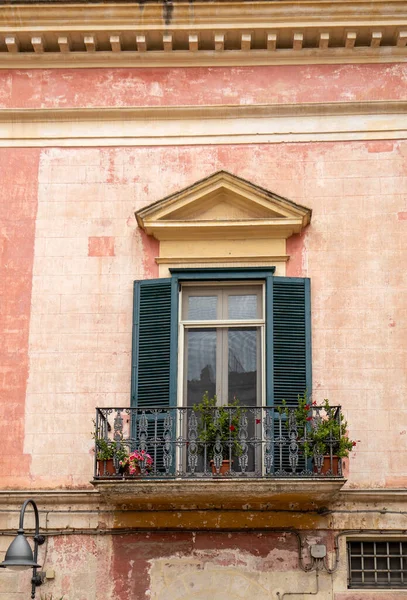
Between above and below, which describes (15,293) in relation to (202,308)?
above

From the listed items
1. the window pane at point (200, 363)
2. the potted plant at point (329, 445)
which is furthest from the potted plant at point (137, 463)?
the potted plant at point (329, 445)

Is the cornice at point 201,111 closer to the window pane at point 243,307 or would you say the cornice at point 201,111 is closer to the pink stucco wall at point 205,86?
the pink stucco wall at point 205,86

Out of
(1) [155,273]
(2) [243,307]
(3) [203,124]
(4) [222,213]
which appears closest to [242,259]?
(2) [243,307]

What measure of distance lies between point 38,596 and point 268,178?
5847 mm

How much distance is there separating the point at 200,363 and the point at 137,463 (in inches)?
66.2

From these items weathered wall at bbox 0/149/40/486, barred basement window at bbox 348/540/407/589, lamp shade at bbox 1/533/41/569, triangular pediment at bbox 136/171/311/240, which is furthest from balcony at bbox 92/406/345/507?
triangular pediment at bbox 136/171/311/240

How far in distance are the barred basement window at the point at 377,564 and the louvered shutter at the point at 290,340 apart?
1.66 metres

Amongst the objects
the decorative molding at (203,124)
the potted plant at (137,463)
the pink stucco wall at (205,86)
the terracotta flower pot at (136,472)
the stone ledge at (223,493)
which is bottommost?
the stone ledge at (223,493)

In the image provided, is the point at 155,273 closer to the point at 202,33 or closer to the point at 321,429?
the point at 321,429

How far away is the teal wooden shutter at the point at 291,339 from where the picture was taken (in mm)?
13617

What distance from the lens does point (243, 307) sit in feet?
46.9

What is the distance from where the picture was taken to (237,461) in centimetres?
1330

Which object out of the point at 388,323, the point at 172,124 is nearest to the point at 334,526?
the point at 388,323

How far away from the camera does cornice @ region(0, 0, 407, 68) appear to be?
14883mm
